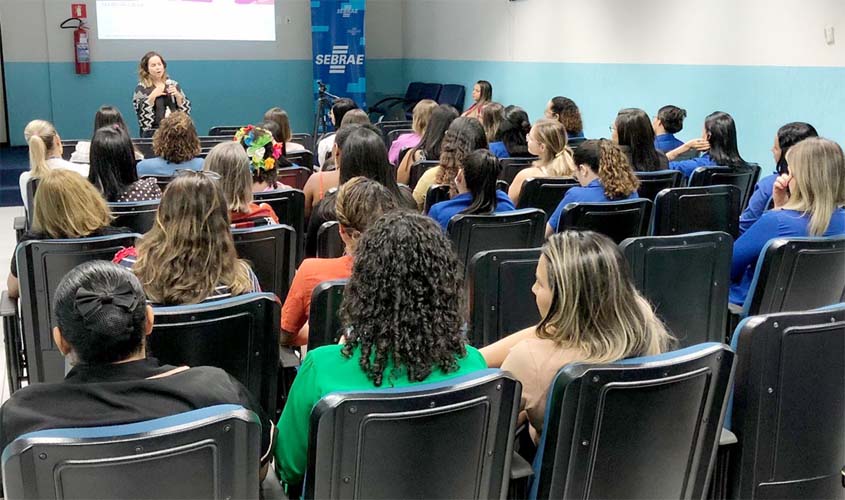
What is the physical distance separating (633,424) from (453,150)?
9.54 ft

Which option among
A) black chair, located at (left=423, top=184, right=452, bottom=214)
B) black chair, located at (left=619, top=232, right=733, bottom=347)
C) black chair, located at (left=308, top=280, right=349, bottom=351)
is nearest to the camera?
black chair, located at (left=308, top=280, right=349, bottom=351)

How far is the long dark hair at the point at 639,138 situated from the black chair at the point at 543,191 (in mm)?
654

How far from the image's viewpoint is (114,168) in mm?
4312

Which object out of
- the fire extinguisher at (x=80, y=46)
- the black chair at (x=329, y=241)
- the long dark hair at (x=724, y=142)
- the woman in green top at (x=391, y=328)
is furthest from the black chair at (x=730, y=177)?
the fire extinguisher at (x=80, y=46)

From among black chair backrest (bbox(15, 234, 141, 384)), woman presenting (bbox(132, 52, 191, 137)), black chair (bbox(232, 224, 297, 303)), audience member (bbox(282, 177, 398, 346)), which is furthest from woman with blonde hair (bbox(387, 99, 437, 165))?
audience member (bbox(282, 177, 398, 346))

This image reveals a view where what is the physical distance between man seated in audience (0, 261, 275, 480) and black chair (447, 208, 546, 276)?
6.34 feet

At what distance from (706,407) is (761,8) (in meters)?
5.67

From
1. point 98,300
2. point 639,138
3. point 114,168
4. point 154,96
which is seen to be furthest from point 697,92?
point 98,300

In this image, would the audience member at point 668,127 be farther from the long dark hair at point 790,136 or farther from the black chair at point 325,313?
the black chair at point 325,313

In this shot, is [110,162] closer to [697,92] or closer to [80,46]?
[697,92]

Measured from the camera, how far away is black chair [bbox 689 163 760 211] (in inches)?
204

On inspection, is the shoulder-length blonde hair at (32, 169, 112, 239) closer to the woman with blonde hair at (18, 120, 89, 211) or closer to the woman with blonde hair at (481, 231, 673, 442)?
the woman with blonde hair at (18, 120, 89, 211)

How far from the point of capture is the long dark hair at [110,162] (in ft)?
14.0

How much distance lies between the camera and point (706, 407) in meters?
1.96
